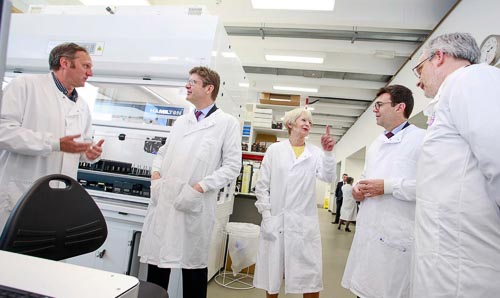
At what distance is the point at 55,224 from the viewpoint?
96cm

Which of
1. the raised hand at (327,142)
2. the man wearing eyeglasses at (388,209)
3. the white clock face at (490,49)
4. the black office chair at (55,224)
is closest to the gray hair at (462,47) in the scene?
the man wearing eyeglasses at (388,209)

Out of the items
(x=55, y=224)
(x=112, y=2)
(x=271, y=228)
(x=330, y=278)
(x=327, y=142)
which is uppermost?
(x=112, y=2)

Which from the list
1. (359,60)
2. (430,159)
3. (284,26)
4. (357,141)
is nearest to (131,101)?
(430,159)

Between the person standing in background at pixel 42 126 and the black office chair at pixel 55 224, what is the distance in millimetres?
384

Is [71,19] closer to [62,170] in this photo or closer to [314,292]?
[62,170]

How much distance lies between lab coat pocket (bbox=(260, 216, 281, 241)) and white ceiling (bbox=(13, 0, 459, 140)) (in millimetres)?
→ 2912

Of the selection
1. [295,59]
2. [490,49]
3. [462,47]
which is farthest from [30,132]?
[295,59]

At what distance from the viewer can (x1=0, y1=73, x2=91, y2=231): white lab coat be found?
4.23 feet

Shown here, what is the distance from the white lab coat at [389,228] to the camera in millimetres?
1330

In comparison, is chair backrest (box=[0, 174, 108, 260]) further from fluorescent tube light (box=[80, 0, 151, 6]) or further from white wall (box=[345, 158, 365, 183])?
white wall (box=[345, 158, 365, 183])

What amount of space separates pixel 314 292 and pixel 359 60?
4.55 m

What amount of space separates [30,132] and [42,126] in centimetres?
16

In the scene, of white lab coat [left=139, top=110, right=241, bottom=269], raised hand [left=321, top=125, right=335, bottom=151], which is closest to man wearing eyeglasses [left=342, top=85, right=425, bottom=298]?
raised hand [left=321, top=125, right=335, bottom=151]

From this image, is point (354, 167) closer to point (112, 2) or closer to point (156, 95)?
point (112, 2)
